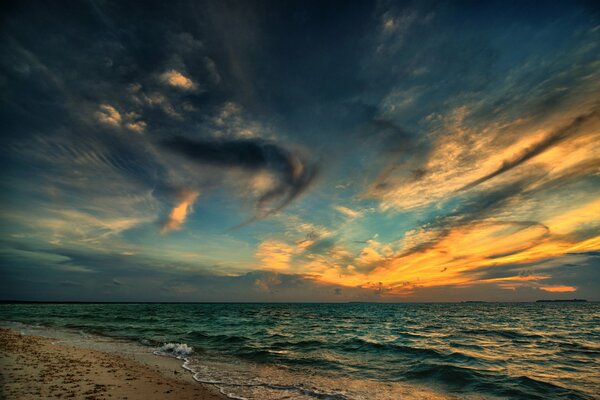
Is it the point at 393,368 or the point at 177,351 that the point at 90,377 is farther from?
the point at 393,368

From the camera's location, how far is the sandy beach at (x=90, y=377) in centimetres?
1059

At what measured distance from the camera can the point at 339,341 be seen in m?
28.0

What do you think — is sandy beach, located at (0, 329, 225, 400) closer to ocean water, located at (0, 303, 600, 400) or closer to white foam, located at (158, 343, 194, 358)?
ocean water, located at (0, 303, 600, 400)

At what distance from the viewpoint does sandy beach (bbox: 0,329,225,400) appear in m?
10.6

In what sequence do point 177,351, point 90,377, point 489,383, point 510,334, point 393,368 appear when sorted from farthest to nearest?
1. point 510,334
2. point 177,351
3. point 393,368
4. point 489,383
5. point 90,377

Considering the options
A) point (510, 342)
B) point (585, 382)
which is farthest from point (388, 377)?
point (510, 342)

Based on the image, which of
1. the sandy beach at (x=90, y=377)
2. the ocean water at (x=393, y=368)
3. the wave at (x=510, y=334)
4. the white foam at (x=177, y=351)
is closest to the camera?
the sandy beach at (x=90, y=377)

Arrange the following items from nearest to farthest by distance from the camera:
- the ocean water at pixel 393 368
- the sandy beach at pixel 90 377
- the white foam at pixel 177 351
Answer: the sandy beach at pixel 90 377 < the ocean water at pixel 393 368 < the white foam at pixel 177 351

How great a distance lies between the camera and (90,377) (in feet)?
41.7

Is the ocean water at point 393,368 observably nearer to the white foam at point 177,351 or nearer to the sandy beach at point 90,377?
the white foam at point 177,351

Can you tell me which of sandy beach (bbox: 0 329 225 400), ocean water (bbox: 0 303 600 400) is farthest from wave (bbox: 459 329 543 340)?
sandy beach (bbox: 0 329 225 400)

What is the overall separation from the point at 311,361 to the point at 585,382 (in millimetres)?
14084

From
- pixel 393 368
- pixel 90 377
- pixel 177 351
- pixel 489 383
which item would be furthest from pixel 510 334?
pixel 90 377


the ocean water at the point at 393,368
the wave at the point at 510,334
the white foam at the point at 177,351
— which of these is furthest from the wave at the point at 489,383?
the wave at the point at 510,334
